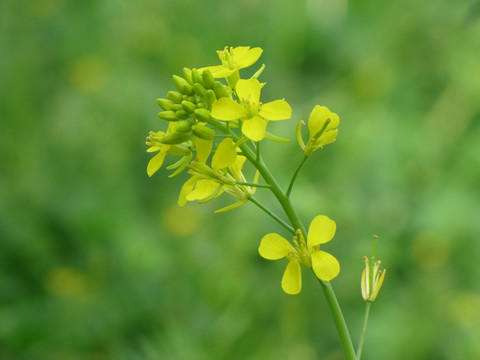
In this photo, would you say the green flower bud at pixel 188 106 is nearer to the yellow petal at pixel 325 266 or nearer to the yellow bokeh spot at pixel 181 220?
the yellow petal at pixel 325 266

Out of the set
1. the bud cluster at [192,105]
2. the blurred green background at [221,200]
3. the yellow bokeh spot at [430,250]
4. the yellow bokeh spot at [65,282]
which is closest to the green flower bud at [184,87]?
the bud cluster at [192,105]

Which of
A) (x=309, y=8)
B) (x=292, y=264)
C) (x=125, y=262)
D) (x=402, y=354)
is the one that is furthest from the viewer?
(x=309, y=8)

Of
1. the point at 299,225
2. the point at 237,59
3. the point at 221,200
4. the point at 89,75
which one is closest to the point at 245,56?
the point at 237,59

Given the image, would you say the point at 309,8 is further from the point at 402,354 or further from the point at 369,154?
the point at 402,354

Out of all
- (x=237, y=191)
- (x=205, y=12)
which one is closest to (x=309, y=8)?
(x=205, y=12)

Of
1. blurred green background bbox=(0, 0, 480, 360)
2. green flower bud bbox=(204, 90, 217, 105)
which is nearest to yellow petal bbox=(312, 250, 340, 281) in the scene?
green flower bud bbox=(204, 90, 217, 105)

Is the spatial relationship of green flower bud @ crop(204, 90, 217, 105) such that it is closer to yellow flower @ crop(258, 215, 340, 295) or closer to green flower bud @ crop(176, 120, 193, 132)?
green flower bud @ crop(176, 120, 193, 132)
